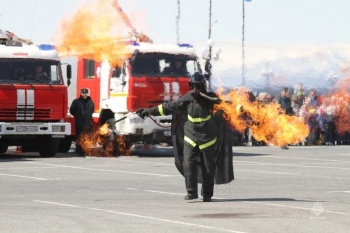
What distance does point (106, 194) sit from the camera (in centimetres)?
1889

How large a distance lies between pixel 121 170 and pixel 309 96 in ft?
50.6

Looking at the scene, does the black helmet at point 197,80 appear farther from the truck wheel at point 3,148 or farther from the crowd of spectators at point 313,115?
the crowd of spectators at point 313,115

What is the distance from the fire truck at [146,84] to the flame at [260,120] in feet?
29.0

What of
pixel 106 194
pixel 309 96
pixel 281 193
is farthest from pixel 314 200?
pixel 309 96

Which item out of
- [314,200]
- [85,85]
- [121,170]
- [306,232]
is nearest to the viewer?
[306,232]

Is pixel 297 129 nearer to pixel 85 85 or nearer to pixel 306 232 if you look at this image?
pixel 306 232

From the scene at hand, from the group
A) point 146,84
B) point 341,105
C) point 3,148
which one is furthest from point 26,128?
point 341,105

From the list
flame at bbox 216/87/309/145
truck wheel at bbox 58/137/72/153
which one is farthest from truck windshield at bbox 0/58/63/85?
flame at bbox 216/87/309/145

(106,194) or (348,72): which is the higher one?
(348,72)

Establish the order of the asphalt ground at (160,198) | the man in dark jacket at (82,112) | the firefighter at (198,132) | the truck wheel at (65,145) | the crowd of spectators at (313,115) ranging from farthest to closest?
the crowd of spectators at (313,115) < the truck wheel at (65,145) < the man in dark jacket at (82,112) < the firefighter at (198,132) < the asphalt ground at (160,198)

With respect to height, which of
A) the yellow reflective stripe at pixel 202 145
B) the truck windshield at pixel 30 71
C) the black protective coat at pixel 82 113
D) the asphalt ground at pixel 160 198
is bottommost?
the asphalt ground at pixel 160 198

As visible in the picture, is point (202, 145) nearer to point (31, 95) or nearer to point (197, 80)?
point (197, 80)

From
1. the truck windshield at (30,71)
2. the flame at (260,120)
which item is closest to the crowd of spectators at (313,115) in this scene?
the truck windshield at (30,71)

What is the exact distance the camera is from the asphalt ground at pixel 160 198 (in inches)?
550
